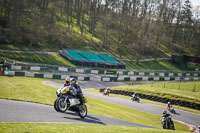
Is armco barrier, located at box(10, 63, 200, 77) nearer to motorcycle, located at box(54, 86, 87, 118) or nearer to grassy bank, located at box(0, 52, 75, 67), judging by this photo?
grassy bank, located at box(0, 52, 75, 67)

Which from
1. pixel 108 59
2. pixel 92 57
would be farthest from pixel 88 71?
pixel 108 59

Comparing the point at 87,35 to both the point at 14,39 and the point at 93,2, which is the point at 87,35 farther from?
the point at 14,39

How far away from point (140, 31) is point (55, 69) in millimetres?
41522

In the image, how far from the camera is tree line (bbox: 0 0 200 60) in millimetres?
54594

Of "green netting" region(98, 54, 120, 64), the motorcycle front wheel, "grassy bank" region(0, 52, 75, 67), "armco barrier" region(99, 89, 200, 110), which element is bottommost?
"armco barrier" region(99, 89, 200, 110)

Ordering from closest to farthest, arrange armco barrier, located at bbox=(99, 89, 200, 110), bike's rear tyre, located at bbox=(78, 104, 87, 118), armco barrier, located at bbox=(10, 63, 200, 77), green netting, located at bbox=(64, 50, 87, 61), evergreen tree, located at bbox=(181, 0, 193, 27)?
1. bike's rear tyre, located at bbox=(78, 104, 87, 118)
2. armco barrier, located at bbox=(99, 89, 200, 110)
3. armco barrier, located at bbox=(10, 63, 200, 77)
4. green netting, located at bbox=(64, 50, 87, 61)
5. evergreen tree, located at bbox=(181, 0, 193, 27)

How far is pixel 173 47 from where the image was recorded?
9681 cm

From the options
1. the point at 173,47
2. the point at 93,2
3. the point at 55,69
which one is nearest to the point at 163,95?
the point at 55,69

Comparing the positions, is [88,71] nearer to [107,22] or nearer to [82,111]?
[107,22]

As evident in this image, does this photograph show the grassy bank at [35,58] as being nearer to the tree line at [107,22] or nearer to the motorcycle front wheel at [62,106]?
the tree line at [107,22]

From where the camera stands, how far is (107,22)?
71438mm

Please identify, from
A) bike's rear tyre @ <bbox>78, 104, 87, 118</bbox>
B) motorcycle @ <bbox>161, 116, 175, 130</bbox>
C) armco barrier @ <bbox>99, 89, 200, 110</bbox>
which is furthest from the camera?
armco barrier @ <bbox>99, 89, 200, 110</bbox>

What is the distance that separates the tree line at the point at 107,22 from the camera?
179 ft

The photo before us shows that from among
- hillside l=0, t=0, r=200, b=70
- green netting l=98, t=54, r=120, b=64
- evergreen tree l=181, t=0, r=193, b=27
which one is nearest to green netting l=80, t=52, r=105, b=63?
green netting l=98, t=54, r=120, b=64
